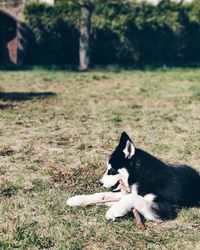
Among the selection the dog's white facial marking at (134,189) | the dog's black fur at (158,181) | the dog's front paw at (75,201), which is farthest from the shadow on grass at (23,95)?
the dog's white facial marking at (134,189)

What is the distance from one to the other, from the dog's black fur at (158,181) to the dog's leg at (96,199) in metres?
0.37

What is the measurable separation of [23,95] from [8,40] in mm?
11532

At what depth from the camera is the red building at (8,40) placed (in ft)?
84.6

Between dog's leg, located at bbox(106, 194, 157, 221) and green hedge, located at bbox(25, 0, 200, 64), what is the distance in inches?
794

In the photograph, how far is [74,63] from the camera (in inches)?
1038

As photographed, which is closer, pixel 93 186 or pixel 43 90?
pixel 93 186

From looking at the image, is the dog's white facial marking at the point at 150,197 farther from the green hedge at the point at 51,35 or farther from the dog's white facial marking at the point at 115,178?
the green hedge at the point at 51,35

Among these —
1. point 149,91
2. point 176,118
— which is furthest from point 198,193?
point 149,91

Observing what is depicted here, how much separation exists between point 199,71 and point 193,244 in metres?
18.2

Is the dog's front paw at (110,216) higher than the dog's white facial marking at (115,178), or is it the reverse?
the dog's white facial marking at (115,178)

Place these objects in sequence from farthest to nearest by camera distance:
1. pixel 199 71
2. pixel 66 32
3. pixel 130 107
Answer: pixel 66 32, pixel 199 71, pixel 130 107

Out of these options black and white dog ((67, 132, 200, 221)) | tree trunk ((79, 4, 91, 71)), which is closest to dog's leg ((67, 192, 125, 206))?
black and white dog ((67, 132, 200, 221))

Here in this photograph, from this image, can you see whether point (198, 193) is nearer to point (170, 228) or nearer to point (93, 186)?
point (170, 228)

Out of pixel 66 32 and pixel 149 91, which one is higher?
pixel 66 32
